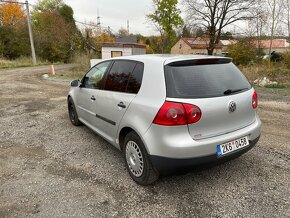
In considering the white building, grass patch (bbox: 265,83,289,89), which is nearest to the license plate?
grass patch (bbox: 265,83,289,89)

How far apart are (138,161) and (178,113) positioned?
889 mm

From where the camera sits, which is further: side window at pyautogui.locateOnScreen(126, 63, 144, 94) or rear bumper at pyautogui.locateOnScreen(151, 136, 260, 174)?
side window at pyautogui.locateOnScreen(126, 63, 144, 94)

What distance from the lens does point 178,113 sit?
7.13ft

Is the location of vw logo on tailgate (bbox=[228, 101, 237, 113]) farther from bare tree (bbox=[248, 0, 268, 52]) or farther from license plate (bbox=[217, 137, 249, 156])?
bare tree (bbox=[248, 0, 268, 52])

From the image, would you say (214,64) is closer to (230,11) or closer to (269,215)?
(269,215)

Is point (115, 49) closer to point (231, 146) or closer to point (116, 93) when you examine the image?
point (116, 93)

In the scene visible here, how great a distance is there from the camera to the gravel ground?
90.0 inches

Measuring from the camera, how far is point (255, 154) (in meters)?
3.43

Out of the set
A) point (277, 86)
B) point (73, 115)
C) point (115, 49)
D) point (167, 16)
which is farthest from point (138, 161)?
point (167, 16)

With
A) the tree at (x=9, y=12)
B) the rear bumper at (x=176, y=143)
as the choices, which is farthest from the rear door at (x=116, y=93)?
the tree at (x=9, y=12)

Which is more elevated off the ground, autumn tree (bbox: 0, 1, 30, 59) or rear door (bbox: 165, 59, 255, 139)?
autumn tree (bbox: 0, 1, 30, 59)

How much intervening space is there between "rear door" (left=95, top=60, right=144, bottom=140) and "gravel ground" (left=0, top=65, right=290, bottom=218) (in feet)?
2.11

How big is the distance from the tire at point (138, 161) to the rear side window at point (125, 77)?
618mm

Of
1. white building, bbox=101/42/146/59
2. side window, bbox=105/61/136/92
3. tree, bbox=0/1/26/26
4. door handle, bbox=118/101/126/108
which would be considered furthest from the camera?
tree, bbox=0/1/26/26
